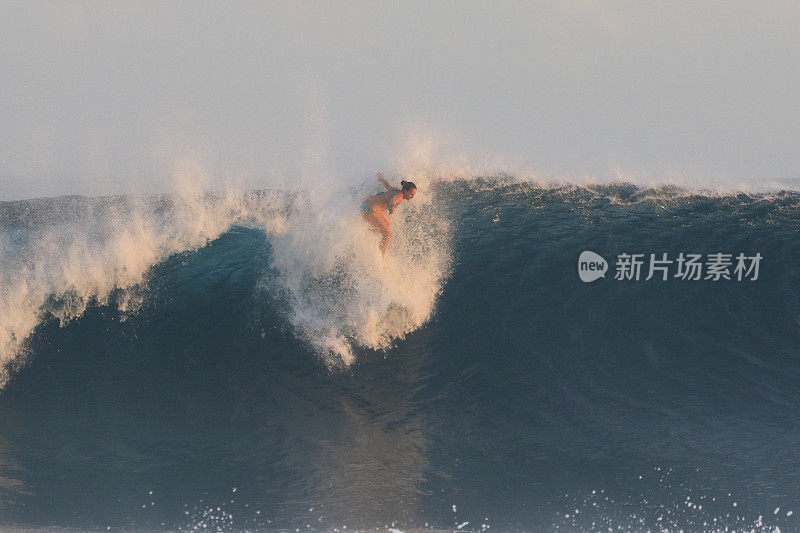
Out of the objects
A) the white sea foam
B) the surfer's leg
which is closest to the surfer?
the surfer's leg

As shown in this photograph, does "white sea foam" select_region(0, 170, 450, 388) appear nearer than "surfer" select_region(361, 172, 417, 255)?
Yes

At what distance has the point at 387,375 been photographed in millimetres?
6336

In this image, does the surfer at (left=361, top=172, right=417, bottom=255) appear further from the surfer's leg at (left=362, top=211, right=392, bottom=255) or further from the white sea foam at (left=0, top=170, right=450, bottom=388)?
the white sea foam at (left=0, top=170, right=450, bottom=388)

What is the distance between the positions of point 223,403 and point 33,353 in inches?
Result: 99.8

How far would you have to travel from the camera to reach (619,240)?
8172 millimetres

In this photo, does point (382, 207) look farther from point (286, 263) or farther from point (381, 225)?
point (286, 263)

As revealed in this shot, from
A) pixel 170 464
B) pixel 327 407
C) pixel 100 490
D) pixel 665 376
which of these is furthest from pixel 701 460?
pixel 100 490

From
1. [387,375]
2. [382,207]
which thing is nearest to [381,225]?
[382,207]

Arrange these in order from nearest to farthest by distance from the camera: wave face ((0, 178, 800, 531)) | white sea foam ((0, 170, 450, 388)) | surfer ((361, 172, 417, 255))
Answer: wave face ((0, 178, 800, 531)), white sea foam ((0, 170, 450, 388)), surfer ((361, 172, 417, 255))

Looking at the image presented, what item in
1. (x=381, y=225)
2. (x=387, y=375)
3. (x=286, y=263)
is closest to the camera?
(x=387, y=375)

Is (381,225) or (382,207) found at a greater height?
(382,207)

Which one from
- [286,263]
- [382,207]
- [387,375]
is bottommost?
[387,375]

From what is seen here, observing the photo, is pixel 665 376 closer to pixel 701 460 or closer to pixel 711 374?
pixel 711 374

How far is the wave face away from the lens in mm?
5547
